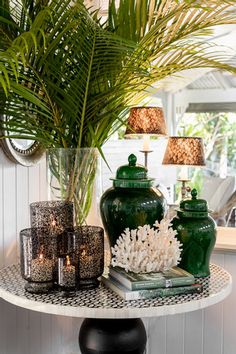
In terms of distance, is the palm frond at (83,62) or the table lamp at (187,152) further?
the table lamp at (187,152)

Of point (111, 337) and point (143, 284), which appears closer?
point (143, 284)

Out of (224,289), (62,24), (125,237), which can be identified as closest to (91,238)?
(125,237)

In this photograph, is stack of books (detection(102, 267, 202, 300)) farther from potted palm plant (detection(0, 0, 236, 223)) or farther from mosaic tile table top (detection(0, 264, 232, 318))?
potted palm plant (detection(0, 0, 236, 223))

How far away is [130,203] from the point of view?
163cm

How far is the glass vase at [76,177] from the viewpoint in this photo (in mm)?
1646

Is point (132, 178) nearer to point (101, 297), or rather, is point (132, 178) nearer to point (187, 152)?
point (101, 297)

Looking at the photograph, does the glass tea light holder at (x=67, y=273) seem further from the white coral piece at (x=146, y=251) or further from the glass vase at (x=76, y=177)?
the glass vase at (x=76, y=177)

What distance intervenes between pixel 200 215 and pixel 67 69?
1.99 ft

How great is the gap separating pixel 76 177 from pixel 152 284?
0.44 m

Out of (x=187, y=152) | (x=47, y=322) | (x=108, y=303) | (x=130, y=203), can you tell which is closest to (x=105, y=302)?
(x=108, y=303)

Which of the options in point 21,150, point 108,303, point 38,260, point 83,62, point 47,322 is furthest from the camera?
point 47,322

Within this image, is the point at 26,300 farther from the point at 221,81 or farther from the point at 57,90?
the point at 221,81

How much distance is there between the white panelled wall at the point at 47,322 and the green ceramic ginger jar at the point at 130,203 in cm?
36

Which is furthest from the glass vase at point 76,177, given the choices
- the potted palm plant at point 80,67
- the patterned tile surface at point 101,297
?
the patterned tile surface at point 101,297
